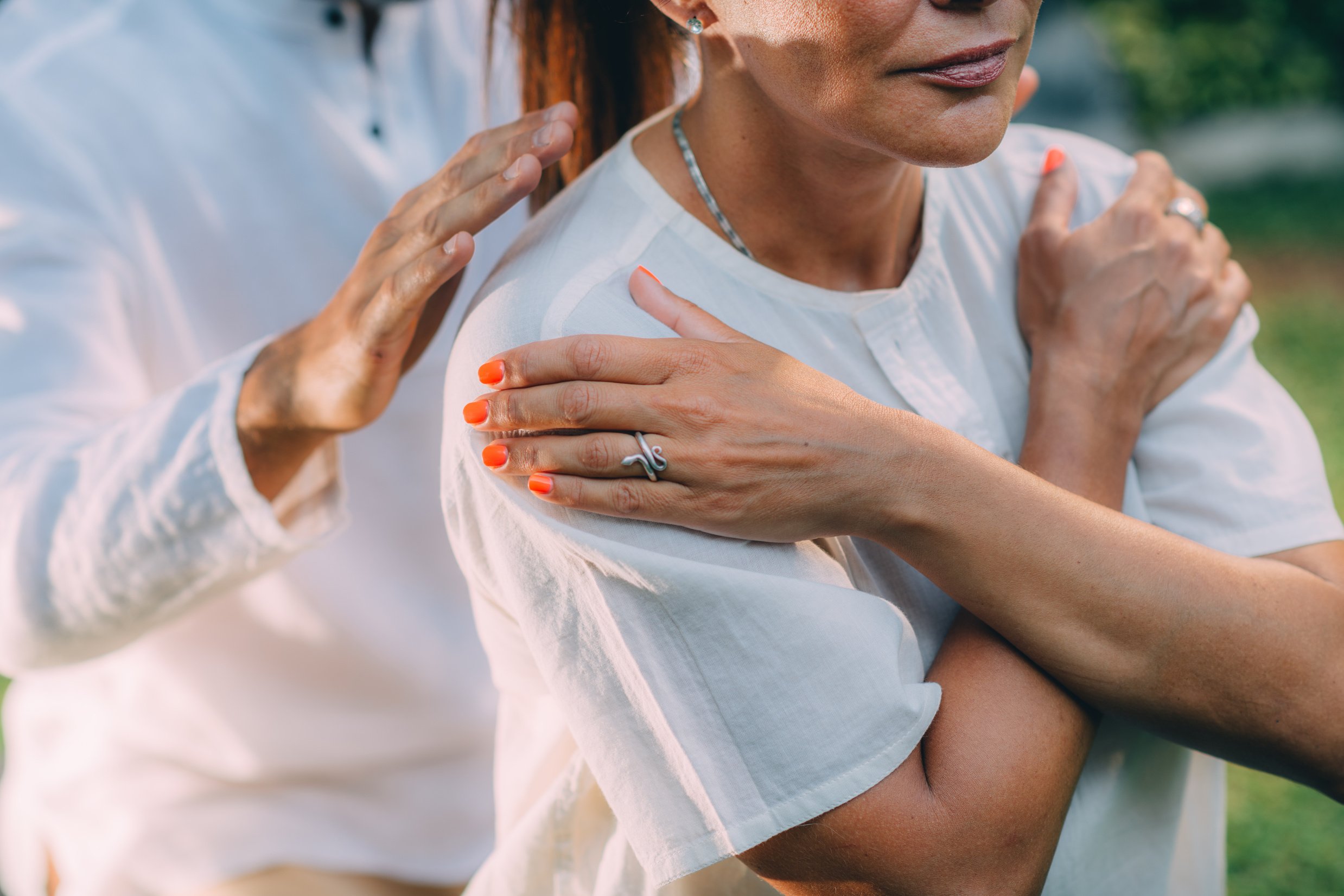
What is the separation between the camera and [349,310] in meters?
1.44

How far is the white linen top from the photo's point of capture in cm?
114

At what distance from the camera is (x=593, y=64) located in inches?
66.2

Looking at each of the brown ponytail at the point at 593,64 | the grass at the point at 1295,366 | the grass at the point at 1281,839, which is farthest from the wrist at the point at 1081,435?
the grass at the point at 1295,366

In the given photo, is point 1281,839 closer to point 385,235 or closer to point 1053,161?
point 1053,161

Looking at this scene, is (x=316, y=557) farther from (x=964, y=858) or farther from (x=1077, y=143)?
(x=1077, y=143)

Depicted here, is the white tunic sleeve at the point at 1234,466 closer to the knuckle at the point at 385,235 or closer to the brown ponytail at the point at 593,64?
the brown ponytail at the point at 593,64

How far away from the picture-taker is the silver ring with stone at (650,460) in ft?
3.69

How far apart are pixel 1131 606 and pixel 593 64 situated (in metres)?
1.02

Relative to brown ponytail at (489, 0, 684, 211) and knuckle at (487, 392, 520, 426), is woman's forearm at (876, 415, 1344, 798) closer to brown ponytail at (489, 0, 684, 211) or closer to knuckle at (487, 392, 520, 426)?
knuckle at (487, 392, 520, 426)

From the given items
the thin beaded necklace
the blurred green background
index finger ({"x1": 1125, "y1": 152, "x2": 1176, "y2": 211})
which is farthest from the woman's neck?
the blurred green background

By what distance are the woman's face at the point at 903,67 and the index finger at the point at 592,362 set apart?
0.33 metres

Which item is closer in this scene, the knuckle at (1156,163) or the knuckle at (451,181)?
the knuckle at (451,181)

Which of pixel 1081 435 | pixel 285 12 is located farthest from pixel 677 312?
pixel 285 12

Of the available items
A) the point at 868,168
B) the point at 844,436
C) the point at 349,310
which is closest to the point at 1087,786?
the point at 844,436
